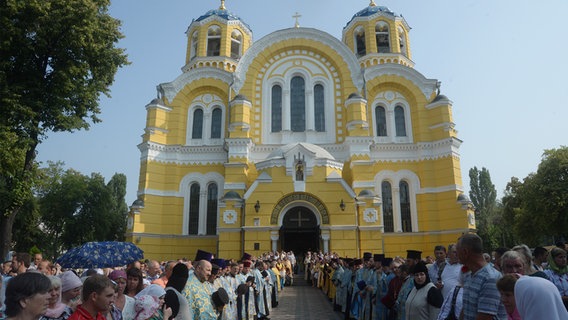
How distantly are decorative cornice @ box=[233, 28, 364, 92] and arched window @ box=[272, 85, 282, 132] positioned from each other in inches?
86.8

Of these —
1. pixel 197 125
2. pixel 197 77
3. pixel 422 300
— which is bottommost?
pixel 422 300

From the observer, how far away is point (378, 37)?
28781 mm

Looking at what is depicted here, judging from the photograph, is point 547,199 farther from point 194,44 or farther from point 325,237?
point 194,44

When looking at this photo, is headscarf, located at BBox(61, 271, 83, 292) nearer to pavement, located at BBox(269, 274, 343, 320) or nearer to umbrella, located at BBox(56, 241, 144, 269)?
umbrella, located at BBox(56, 241, 144, 269)

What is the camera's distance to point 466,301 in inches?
155

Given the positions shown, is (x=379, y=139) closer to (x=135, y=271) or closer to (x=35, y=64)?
(x=35, y=64)

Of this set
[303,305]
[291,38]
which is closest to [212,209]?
[303,305]

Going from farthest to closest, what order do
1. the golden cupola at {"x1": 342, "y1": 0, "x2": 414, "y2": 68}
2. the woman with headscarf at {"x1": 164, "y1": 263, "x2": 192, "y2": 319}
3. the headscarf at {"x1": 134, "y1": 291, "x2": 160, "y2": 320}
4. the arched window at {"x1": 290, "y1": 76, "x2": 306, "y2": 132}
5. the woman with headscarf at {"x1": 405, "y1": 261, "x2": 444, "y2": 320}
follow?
the golden cupola at {"x1": 342, "y1": 0, "x2": 414, "y2": 68}, the arched window at {"x1": 290, "y1": 76, "x2": 306, "y2": 132}, the woman with headscarf at {"x1": 405, "y1": 261, "x2": 444, "y2": 320}, the woman with headscarf at {"x1": 164, "y1": 263, "x2": 192, "y2": 319}, the headscarf at {"x1": 134, "y1": 291, "x2": 160, "y2": 320}

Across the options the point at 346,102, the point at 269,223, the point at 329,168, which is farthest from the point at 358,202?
the point at 346,102

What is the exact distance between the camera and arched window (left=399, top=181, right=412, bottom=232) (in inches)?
925

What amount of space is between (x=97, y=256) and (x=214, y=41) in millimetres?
20868

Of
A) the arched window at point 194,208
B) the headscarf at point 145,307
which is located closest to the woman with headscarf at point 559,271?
the headscarf at point 145,307

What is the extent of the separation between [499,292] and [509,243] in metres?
44.7

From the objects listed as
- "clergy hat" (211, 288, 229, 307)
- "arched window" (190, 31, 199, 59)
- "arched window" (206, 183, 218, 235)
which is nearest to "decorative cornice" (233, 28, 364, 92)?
"arched window" (190, 31, 199, 59)
